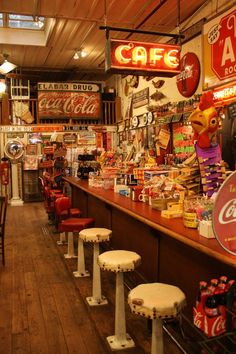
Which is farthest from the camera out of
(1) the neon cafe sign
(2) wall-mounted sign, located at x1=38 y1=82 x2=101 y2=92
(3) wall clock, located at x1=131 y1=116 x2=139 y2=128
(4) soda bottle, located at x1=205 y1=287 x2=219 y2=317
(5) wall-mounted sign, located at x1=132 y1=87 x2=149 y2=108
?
(2) wall-mounted sign, located at x1=38 y1=82 x2=101 y2=92

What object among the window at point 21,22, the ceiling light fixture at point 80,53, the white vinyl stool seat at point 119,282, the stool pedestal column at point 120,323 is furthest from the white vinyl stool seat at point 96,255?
the ceiling light fixture at point 80,53

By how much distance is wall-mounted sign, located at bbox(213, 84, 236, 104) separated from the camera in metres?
5.07

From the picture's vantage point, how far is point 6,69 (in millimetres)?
8875

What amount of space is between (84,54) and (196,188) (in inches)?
257

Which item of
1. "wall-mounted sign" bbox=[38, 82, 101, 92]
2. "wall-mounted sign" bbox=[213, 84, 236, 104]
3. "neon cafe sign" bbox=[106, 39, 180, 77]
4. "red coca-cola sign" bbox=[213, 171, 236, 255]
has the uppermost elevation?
"wall-mounted sign" bbox=[38, 82, 101, 92]

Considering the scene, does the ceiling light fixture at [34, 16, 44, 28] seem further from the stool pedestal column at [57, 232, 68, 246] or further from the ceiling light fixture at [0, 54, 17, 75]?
the stool pedestal column at [57, 232, 68, 246]

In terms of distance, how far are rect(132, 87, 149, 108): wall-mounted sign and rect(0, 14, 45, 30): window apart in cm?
271

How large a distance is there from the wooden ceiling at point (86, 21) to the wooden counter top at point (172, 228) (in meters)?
2.56

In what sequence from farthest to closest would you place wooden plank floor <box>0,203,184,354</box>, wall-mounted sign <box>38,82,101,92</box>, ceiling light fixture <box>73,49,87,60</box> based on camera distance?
wall-mounted sign <box>38,82,101,92</box> → ceiling light fixture <box>73,49,87,60</box> → wooden plank floor <box>0,203,184,354</box>

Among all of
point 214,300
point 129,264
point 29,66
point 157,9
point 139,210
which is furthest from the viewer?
point 29,66

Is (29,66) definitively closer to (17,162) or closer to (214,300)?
(17,162)

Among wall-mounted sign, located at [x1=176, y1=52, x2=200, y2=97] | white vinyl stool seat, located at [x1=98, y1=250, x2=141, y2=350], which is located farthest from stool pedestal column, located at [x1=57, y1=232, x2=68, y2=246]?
wall-mounted sign, located at [x1=176, y1=52, x2=200, y2=97]

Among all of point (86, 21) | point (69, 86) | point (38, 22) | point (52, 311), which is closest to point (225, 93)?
point (86, 21)

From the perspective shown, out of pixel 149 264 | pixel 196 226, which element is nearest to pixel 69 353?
pixel 149 264
